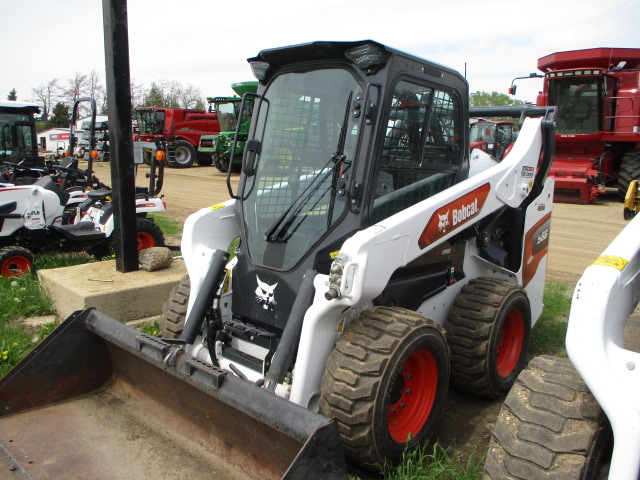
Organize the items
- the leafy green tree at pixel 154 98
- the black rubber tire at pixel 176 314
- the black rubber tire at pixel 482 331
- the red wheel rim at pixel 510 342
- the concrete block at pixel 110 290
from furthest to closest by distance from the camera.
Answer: the leafy green tree at pixel 154 98 < the concrete block at pixel 110 290 < the red wheel rim at pixel 510 342 < the black rubber tire at pixel 176 314 < the black rubber tire at pixel 482 331

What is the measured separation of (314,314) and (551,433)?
1237 mm

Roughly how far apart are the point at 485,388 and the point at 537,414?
174cm

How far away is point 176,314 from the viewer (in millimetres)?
3760

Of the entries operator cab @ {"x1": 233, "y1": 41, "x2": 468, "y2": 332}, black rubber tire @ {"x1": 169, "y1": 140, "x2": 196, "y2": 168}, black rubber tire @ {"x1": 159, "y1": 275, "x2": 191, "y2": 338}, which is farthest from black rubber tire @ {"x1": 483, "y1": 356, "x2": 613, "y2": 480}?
black rubber tire @ {"x1": 169, "y1": 140, "x2": 196, "y2": 168}

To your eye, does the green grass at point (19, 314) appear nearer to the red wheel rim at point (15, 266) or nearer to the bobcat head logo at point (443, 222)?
the red wheel rim at point (15, 266)

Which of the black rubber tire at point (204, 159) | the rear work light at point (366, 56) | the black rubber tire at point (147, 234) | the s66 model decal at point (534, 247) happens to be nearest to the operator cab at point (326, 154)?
the rear work light at point (366, 56)

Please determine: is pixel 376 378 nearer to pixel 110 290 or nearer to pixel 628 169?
pixel 110 290

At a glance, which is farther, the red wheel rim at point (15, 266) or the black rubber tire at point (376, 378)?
the red wheel rim at point (15, 266)

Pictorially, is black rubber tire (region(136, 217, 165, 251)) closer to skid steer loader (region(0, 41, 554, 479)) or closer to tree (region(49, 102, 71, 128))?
skid steer loader (region(0, 41, 554, 479))

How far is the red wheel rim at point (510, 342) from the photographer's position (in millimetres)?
4020

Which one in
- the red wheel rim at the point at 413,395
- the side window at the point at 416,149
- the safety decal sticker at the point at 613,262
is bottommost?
the red wheel rim at the point at 413,395

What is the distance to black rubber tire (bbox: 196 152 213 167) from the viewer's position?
81.8 ft

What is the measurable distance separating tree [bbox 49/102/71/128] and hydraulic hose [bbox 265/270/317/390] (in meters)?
53.3

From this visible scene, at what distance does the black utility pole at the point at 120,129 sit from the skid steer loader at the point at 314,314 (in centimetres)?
190
